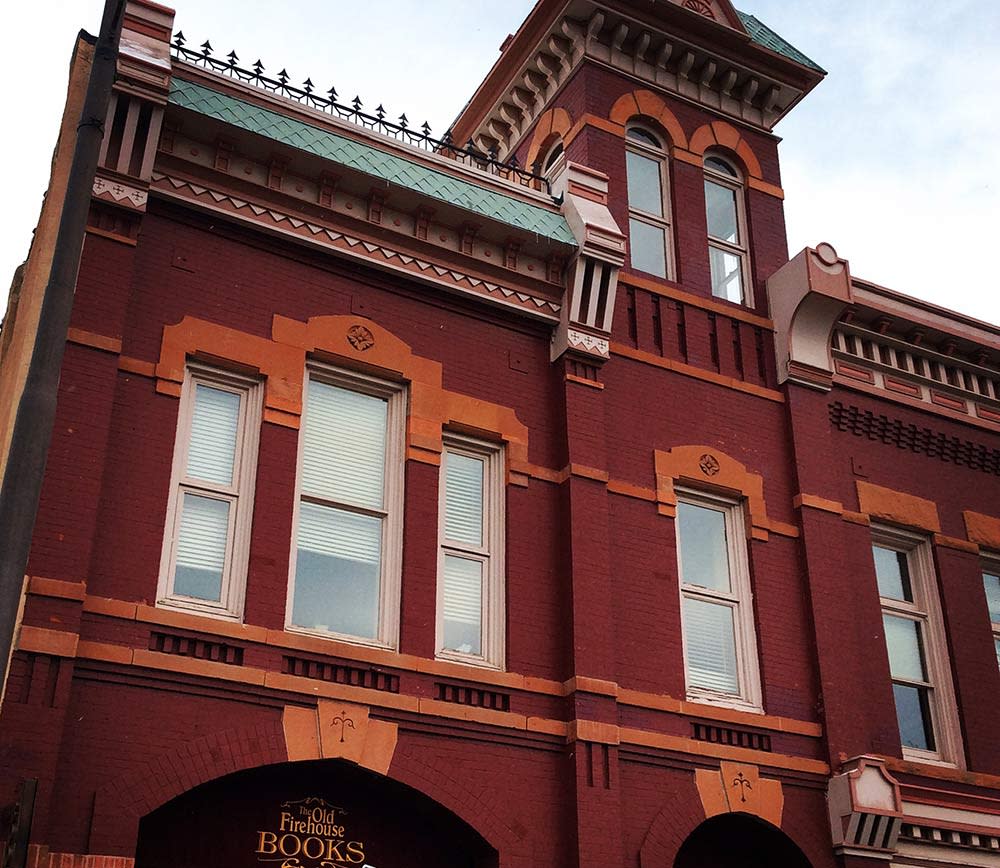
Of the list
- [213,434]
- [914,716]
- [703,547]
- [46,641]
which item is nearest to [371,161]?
[213,434]

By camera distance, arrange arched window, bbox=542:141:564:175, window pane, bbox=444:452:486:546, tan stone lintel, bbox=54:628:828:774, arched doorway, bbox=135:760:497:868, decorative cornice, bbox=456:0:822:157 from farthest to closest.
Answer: arched window, bbox=542:141:564:175 → decorative cornice, bbox=456:0:822:157 → window pane, bbox=444:452:486:546 → arched doorway, bbox=135:760:497:868 → tan stone lintel, bbox=54:628:828:774

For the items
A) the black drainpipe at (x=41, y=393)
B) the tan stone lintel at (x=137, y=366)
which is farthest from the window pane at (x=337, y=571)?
the black drainpipe at (x=41, y=393)

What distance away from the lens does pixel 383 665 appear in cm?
1173

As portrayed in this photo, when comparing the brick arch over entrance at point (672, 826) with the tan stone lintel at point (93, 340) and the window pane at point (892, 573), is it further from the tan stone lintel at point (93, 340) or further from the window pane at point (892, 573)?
the tan stone lintel at point (93, 340)

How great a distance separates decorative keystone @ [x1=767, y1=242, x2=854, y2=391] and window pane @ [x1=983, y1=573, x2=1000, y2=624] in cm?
334

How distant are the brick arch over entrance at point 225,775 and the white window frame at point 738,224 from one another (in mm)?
7313

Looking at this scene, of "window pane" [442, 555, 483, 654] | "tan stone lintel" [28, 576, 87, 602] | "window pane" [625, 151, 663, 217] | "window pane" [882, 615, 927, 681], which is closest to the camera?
"tan stone lintel" [28, 576, 87, 602]

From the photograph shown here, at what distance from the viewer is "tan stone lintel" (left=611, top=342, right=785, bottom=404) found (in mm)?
14828

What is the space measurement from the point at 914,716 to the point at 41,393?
11025 mm

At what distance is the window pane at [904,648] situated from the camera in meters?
15.1

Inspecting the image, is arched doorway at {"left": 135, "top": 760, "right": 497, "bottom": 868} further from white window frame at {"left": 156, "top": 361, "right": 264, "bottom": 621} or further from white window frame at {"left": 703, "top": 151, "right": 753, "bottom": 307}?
white window frame at {"left": 703, "top": 151, "right": 753, "bottom": 307}

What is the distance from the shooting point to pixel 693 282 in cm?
1605

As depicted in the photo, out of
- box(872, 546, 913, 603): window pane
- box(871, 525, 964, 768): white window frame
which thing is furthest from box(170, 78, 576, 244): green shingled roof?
box(871, 525, 964, 768): white window frame

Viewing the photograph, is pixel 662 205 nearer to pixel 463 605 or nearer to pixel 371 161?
pixel 371 161
